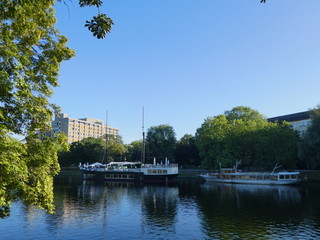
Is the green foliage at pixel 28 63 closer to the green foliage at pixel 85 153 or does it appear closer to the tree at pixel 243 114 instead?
the tree at pixel 243 114

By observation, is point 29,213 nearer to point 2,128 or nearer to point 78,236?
point 78,236

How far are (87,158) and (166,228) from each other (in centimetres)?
11908

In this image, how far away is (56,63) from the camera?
13.2 m

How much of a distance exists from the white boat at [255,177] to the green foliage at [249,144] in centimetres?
343

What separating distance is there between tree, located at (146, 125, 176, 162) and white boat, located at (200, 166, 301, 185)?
40.2 meters

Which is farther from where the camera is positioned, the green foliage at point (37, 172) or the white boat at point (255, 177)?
the white boat at point (255, 177)

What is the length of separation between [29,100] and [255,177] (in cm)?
7687

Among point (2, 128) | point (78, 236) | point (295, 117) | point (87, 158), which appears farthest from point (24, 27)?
point (295, 117)

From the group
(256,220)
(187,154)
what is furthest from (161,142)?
(256,220)

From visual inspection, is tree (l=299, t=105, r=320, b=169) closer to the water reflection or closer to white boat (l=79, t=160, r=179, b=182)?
the water reflection

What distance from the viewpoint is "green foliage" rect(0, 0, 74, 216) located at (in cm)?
1007

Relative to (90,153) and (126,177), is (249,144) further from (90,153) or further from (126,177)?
(90,153)

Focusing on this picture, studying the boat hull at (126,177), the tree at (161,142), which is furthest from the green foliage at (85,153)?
the boat hull at (126,177)

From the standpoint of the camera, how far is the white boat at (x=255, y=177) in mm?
72312
